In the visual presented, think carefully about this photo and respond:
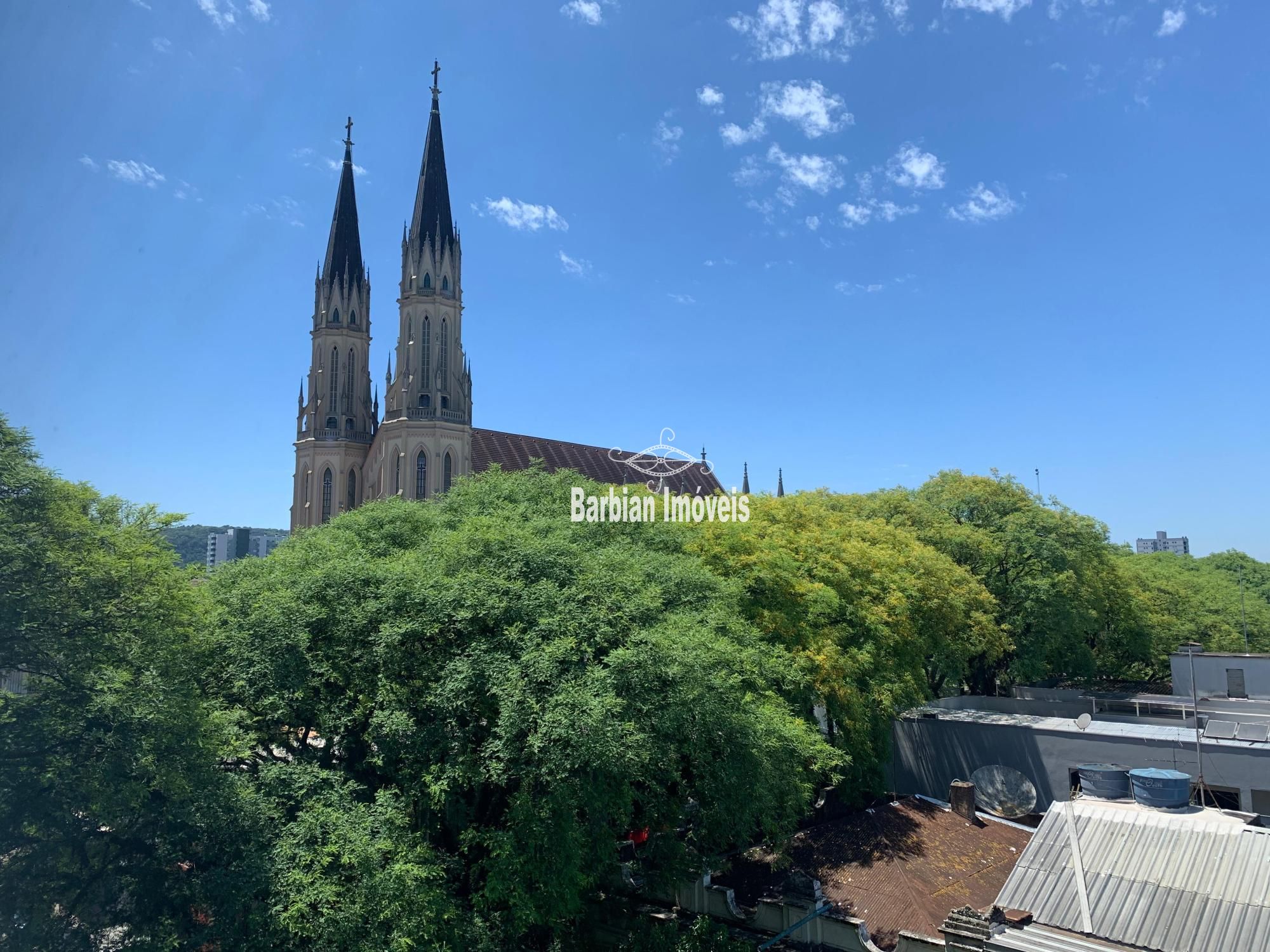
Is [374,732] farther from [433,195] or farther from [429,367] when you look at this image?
[433,195]

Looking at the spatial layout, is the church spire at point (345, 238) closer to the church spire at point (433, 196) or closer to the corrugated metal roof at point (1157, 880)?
the church spire at point (433, 196)

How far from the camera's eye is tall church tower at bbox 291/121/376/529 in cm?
5716

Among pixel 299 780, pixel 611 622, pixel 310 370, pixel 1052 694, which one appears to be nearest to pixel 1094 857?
pixel 611 622

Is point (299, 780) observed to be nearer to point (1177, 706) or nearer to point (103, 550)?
point (103, 550)

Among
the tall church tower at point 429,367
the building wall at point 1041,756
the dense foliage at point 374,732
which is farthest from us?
the tall church tower at point 429,367

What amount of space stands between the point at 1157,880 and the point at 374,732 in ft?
37.3

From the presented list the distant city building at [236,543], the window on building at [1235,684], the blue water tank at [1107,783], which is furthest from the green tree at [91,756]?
the distant city building at [236,543]

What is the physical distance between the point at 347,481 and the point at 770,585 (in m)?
43.1

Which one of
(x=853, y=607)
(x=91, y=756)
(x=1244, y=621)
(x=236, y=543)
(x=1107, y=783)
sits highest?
(x=236, y=543)

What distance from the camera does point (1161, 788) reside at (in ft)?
40.6

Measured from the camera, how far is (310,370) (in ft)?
192

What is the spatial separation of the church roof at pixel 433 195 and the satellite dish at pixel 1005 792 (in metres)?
46.1

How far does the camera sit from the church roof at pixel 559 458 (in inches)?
2248

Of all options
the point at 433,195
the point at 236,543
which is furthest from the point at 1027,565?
the point at 236,543
